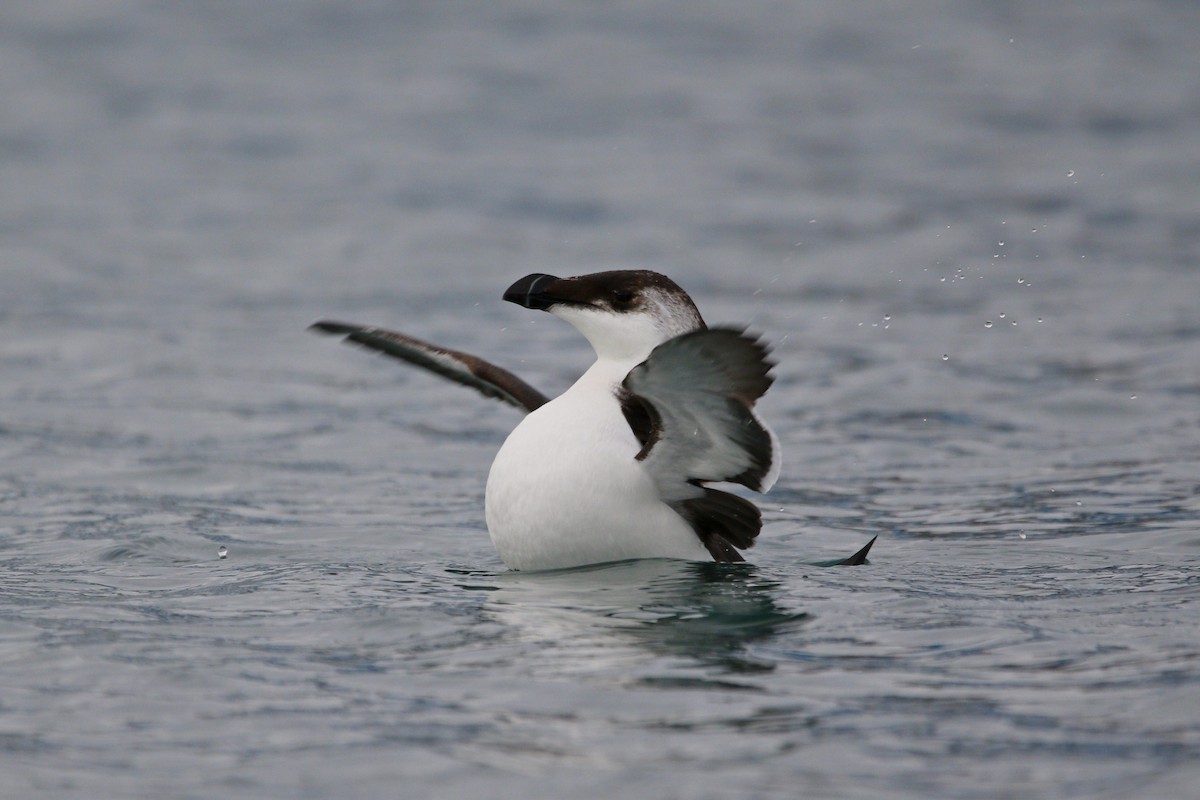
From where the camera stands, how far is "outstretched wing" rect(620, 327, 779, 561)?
5102 millimetres

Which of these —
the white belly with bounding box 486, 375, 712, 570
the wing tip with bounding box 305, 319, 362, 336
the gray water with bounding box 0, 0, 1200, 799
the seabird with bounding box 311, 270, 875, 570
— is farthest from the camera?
the wing tip with bounding box 305, 319, 362, 336

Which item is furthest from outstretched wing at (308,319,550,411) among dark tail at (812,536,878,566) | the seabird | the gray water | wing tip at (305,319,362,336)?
dark tail at (812,536,878,566)

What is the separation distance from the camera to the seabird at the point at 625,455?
5496 millimetres

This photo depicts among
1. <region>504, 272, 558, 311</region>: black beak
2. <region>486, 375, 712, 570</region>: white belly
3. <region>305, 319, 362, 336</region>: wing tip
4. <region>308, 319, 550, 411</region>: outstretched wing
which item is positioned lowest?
<region>486, 375, 712, 570</region>: white belly

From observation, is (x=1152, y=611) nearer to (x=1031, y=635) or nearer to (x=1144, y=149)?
(x=1031, y=635)

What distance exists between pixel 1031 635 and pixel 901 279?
398 inches

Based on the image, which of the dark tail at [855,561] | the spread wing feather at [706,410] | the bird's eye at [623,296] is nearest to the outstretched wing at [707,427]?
the spread wing feather at [706,410]

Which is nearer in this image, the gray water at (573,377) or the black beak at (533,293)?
the gray water at (573,377)

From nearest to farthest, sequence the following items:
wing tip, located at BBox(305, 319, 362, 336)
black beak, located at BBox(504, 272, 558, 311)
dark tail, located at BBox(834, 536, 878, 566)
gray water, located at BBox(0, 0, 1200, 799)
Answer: gray water, located at BBox(0, 0, 1200, 799) < black beak, located at BBox(504, 272, 558, 311) < dark tail, located at BBox(834, 536, 878, 566) < wing tip, located at BBox(305, 319, 362, 336)

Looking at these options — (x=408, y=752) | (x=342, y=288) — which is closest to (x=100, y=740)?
(x=408, y=752)

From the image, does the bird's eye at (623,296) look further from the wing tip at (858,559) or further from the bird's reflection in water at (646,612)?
the wing tip at (858,559)

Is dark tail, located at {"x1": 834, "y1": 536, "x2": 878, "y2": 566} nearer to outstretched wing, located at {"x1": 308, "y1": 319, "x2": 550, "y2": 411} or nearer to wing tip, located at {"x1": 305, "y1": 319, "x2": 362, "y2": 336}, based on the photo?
outstretched wing, located at {"x1": 308, "y1": 319, "x2": 550, "y2": 411}

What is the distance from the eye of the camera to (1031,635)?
16.8ft

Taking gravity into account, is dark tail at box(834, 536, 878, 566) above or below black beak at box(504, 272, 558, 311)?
below
